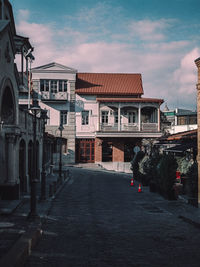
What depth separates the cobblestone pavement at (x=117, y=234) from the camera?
7.16 meters

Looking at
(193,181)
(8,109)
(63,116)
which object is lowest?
(193,181)

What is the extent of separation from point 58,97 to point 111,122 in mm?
7449

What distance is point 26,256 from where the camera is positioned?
7199 mm

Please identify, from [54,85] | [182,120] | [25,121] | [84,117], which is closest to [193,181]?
[25,121]

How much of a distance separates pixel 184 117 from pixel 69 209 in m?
44.7

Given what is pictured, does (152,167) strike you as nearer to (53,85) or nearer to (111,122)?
(111,122)

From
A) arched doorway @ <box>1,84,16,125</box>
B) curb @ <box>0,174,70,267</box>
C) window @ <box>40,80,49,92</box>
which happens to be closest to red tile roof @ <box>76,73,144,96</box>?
window @ <box>40,80,49,92</box>

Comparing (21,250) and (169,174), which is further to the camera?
(169,174)

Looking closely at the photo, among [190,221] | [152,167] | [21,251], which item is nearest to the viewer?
[21,251]

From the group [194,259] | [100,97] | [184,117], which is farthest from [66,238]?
[184,117]

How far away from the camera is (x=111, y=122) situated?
41.2 meters

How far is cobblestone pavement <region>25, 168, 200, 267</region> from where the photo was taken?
7158 mm

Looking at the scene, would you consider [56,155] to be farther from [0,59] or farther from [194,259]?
[194,259]

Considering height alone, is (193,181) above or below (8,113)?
below
